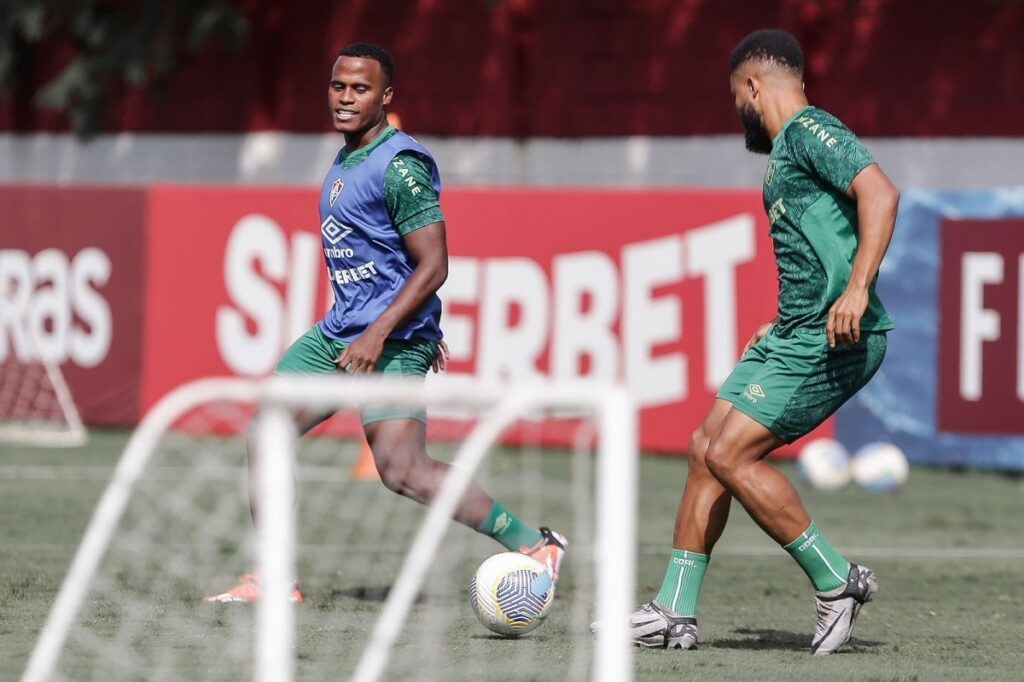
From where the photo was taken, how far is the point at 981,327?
13.2m

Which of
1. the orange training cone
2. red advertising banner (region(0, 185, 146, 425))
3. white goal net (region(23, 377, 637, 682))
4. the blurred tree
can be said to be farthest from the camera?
the blurred tree

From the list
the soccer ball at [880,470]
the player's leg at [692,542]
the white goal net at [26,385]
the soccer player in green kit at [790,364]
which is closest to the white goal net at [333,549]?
the player's leg at [692,542]

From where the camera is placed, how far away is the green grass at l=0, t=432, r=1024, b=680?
6.34m

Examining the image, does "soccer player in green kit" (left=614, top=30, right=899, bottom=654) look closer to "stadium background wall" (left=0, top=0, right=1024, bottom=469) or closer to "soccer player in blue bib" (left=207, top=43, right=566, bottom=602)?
"soccer player in blue bib" (left=207, top=43, right=566, bottom=602)

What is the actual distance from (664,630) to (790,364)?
1025mm

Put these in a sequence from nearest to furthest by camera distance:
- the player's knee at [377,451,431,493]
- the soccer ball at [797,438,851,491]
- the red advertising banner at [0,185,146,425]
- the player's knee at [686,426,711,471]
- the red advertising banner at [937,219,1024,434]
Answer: the player's knee at [686,426,711,471] < the player's knee at [377,451,431,493] < the soccer ball at [797,438,851,491] < the red advertising banner at [937,219,1024,434] < the red advertising banner at [0,185,146,425]

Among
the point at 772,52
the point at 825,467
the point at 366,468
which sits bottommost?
the point at 366,468

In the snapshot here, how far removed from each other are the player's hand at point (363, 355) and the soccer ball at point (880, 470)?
6.56m

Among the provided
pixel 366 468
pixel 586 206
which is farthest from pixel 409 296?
pixel 586 206

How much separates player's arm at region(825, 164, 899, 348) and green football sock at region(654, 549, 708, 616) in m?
0.98

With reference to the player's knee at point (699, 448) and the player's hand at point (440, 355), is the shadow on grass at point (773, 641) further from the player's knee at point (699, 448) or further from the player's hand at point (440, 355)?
the player's hand at point (440, 355)

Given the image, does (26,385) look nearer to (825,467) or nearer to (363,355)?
(825,467)

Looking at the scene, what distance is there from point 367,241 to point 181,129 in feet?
54.7

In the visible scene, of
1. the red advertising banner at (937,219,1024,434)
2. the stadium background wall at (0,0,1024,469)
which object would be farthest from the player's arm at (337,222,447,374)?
the red advertising banner at (937,219,1024,434)
